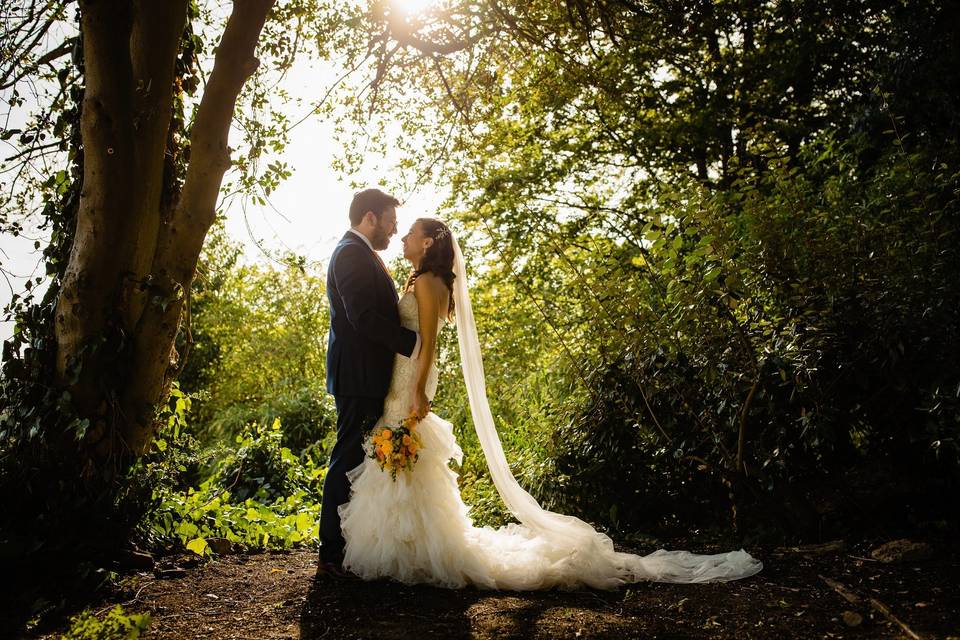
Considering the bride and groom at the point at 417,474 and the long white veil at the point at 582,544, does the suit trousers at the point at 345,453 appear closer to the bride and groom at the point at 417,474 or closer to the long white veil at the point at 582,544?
the bride and groom at the point at 417,474

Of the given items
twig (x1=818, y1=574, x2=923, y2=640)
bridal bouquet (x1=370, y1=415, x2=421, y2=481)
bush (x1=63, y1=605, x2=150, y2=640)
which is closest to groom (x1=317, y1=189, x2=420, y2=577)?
bridal bouquet (x1=370, y1=415, x2=421, y2=481)

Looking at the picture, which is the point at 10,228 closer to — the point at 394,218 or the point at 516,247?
the point at 394,218

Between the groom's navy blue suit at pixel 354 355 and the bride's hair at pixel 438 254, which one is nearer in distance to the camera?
the groom's navy blue suit at pixel 354 355

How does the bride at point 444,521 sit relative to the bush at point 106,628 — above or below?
above

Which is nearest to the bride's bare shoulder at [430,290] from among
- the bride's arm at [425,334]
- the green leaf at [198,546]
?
the bride's arm at [425,334]

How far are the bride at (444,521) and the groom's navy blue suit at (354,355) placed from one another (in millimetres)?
87

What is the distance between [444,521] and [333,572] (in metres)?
0.67

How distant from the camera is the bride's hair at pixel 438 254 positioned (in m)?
3.82

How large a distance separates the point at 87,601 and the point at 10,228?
101 inches

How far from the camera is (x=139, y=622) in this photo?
2.26 m

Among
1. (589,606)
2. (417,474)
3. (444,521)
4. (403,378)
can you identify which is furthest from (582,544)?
(403,378)

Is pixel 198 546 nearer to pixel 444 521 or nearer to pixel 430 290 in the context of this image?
pixel 444 521

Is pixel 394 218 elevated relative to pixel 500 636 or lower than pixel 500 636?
elevated

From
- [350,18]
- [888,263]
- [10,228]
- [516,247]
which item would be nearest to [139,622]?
[10,228]
